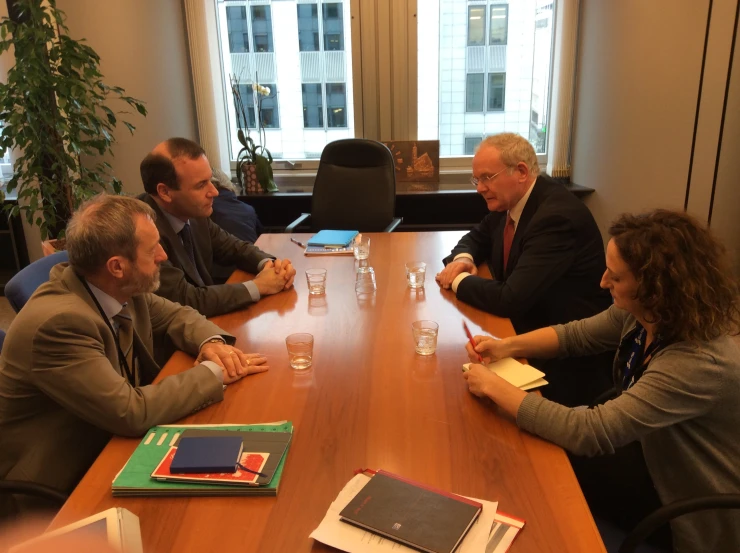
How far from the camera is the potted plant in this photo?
4.31 meters

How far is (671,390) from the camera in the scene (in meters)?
1.24

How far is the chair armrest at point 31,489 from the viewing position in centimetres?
125

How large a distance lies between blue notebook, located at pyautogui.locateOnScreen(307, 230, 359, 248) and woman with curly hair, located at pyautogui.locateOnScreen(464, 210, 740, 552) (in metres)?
1.49

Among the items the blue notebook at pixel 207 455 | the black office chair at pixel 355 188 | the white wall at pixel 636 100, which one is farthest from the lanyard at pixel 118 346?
the white wall at pixel 636 100

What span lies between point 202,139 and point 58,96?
1.20m

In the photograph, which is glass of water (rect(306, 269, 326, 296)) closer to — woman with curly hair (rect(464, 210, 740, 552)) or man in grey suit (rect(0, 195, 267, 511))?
man in grey suit (rect(0, 195, 267, 511))

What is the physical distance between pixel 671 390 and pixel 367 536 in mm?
703

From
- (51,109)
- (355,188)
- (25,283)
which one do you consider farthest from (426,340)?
(51,109)

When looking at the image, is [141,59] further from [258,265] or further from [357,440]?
[357,440]

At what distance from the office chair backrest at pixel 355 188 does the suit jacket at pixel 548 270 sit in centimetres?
147

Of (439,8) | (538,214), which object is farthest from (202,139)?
(538,214)

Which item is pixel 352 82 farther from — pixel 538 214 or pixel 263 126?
pixel 538 214

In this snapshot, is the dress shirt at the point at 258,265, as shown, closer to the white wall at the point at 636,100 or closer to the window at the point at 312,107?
the white wall at the point at 636,100

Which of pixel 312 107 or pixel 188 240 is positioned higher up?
pixel 312 107
